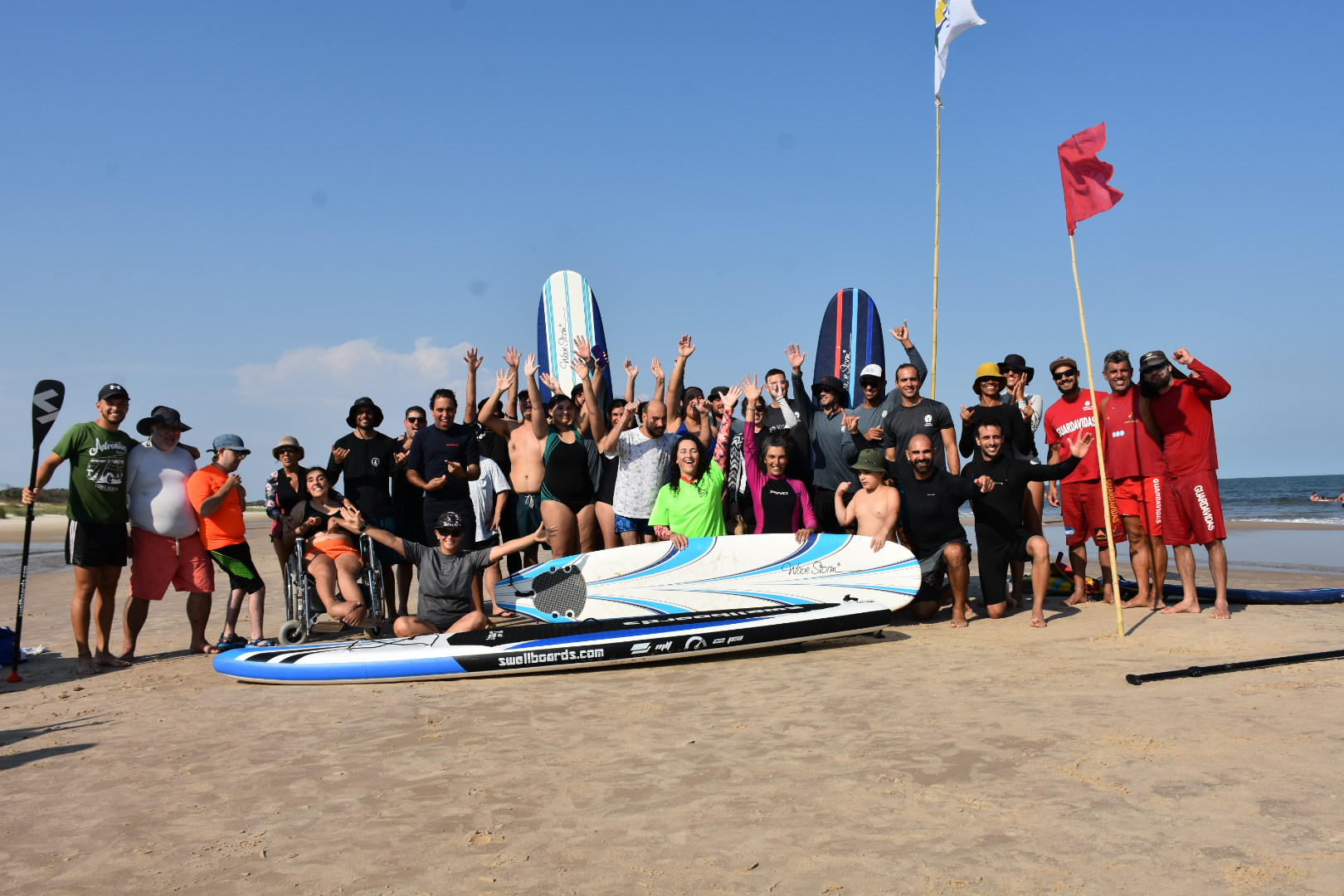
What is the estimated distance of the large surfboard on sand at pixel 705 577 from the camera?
6492 millimetres

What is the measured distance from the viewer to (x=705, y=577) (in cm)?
657

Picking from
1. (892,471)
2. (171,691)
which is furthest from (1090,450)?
(171,691)

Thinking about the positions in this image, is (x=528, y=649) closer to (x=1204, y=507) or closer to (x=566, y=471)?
(x=566, y=471)

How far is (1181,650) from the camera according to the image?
5418mm

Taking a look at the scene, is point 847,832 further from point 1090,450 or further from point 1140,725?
point 1090,450

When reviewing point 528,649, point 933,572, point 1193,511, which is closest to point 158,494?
point 528,649

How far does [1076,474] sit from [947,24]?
19.1 ft

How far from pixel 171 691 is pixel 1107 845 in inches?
200

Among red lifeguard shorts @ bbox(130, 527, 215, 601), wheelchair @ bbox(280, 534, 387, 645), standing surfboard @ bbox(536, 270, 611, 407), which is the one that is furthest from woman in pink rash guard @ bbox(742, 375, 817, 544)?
red lifeguard shorts @ bbox(130, 527, 215, 601)

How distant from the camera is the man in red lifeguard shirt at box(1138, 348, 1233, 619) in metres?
6.37

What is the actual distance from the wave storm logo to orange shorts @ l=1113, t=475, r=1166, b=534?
27 centimetres

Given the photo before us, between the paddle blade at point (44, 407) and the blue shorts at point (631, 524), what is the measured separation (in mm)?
4108

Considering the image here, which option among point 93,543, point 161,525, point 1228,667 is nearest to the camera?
point 1228,667

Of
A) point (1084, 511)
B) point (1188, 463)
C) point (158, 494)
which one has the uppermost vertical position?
point (158, 494)
